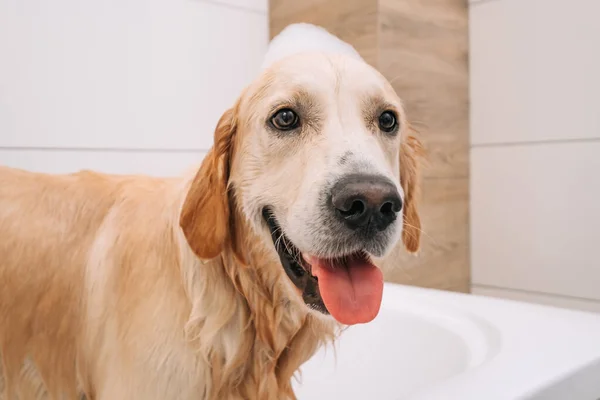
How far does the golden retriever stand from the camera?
72 cm

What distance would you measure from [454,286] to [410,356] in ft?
2.41

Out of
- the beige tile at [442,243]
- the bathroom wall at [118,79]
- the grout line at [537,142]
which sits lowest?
the beige tile at [442,243]

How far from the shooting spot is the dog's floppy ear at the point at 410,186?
94cm

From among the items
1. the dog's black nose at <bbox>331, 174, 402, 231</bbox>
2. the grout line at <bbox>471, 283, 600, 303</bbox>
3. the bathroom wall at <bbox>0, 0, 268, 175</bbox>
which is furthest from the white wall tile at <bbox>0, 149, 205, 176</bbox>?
the grout line at <bbox>471, 283, 600, 303</bbox>

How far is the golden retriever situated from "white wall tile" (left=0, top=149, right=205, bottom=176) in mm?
465

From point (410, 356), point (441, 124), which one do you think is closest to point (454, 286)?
point (441, 124)

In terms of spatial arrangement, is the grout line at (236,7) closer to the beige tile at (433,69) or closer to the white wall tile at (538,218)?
the beige tile at (433,69)

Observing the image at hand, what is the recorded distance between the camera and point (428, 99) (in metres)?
1.83

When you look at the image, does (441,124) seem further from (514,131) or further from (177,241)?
(177,241)

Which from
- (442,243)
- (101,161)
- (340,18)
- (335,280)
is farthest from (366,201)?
(442,243)

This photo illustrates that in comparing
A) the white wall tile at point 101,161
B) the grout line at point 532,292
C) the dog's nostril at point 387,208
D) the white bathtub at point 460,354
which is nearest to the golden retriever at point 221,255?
the dog's nostril at point 387,208

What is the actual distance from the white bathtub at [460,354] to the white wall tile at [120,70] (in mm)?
759

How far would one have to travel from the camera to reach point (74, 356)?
847mm

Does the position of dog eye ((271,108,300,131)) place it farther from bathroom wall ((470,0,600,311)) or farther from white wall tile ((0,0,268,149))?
bathroom wall ((470,0,600,311))
